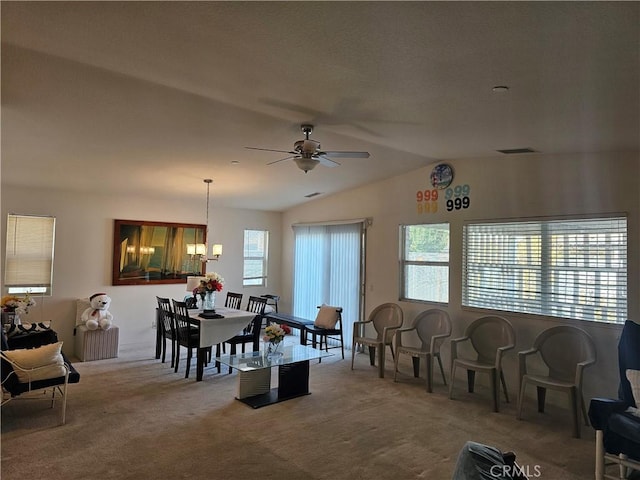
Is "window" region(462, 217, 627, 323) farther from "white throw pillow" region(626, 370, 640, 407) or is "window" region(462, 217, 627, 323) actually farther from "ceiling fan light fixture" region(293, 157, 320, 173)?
"ceiling fan light fixture" region(293, 157, 320, 173)

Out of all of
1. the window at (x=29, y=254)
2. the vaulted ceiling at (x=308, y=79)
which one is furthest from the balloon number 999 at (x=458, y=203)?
the window at (x=29, y=254)

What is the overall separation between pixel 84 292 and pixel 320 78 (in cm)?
528

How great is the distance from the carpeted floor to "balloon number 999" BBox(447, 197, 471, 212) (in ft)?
7.34

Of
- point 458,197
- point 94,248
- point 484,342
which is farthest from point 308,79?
point 94,248

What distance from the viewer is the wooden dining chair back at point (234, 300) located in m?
6.65

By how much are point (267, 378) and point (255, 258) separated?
393 centimetres

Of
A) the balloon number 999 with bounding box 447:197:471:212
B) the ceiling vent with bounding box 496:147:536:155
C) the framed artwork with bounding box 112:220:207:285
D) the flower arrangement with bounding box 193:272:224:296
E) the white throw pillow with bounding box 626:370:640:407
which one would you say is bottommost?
the white throw pillow with bounding box 626:370:640:407

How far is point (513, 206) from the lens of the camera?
16.3 feet

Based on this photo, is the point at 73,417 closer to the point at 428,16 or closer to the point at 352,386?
the point at 352,386

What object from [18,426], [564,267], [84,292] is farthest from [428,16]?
[84,292]

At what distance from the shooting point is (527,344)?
15.8 feet

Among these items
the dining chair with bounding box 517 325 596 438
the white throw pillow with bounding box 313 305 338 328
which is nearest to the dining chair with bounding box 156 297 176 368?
the white throw pillow with bounding box 313 305 338 328

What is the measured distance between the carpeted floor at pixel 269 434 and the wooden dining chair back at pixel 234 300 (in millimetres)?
1719

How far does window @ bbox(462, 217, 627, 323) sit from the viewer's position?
4242 millimetres
